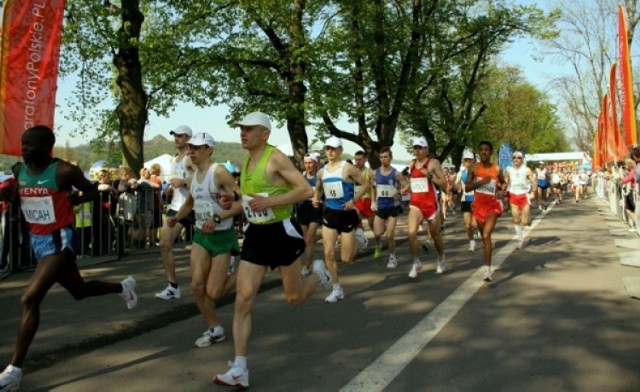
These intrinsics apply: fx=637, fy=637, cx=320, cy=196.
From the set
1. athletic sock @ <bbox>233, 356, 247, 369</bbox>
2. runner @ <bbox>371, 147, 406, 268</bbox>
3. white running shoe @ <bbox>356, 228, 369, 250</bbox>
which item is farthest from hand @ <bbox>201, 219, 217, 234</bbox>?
white running shoe @ <bbox>356, 228, 369, 250</bbox>

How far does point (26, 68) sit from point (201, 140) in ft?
15.1

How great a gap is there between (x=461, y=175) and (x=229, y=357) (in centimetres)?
1121

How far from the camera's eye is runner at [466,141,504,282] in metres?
8.88

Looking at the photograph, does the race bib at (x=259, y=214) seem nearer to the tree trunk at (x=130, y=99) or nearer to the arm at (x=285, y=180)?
the arm at (x=285, y=180)

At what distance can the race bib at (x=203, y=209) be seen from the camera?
19.3ft

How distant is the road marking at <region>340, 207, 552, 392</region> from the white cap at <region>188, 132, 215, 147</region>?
2.41 meters

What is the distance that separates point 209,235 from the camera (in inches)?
222

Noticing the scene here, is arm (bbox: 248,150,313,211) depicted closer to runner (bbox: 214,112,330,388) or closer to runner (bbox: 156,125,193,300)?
runner (bbox: 214,112,330,388)

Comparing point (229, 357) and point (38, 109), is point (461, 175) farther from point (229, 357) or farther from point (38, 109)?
point (229, 357)

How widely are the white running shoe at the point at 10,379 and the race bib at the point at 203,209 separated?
2091 millimetres

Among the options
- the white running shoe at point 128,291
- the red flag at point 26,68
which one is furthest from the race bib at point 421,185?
the red flag at point 26,68

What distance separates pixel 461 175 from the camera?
15.4 metres

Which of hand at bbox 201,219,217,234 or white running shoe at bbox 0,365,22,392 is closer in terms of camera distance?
white running shoe at bbox 0,365,22,392

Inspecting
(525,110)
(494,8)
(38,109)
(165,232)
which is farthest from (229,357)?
(525,110)
